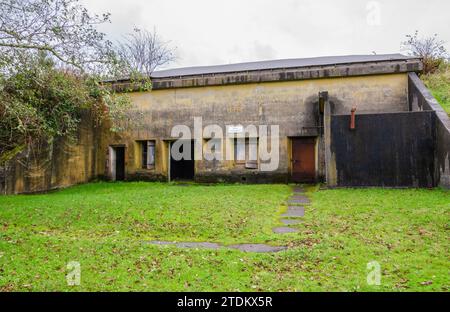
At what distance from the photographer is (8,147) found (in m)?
12.5

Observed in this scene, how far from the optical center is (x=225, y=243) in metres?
6.05

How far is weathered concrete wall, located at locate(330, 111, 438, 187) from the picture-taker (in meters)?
10.6

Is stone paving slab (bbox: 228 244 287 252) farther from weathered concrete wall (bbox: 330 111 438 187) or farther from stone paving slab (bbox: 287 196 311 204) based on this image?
weathered concrete wall (bbox: 330 111 438 187)

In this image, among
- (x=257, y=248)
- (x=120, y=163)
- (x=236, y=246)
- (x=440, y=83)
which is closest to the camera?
(x=257, y=248)

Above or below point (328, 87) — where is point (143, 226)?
below

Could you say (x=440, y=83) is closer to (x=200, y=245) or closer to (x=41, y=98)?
(x=200, y=245)

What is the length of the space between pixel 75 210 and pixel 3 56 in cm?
381

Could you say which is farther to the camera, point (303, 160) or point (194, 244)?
point (303, 160)

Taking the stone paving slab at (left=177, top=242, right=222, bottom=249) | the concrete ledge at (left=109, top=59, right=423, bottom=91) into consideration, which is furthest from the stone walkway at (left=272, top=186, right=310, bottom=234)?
the concrete ledge at (left=109, top=59, right=423, bottom=91)

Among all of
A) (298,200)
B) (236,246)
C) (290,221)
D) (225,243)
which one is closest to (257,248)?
(236,246)

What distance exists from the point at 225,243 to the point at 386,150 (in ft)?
24.1

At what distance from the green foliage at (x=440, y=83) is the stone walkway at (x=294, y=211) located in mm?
8246
